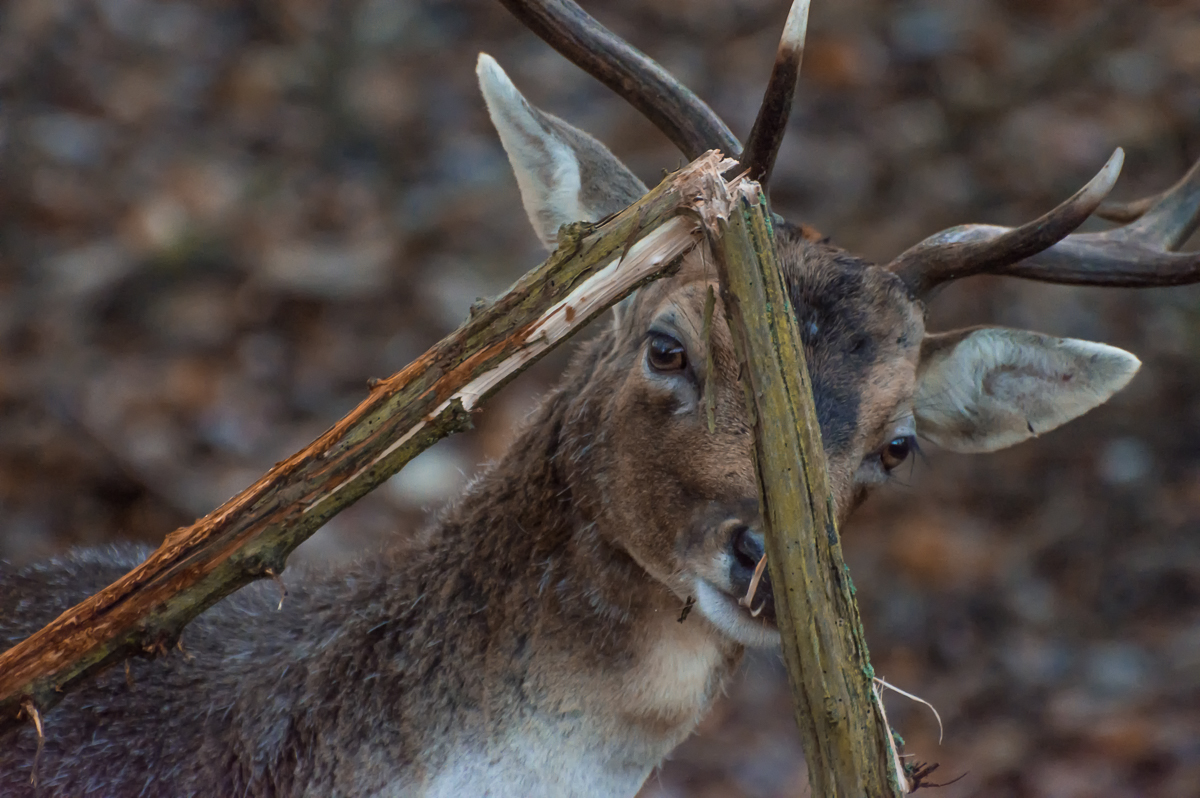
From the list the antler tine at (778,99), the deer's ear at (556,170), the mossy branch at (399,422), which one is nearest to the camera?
the mossy branch at (399,422)

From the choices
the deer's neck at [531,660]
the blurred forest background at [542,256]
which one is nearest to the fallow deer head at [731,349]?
the deer's neck at [531,660]

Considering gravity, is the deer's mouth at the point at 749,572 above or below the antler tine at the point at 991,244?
below

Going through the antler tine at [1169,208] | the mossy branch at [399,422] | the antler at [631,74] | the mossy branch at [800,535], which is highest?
the antler at [631,74]

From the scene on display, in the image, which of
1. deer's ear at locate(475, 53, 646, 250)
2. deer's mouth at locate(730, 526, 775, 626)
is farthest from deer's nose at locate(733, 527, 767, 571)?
deer's ear at locate(475, 53, 646, 250)

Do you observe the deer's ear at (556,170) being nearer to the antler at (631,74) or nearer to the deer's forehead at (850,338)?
the antler at (631,74)

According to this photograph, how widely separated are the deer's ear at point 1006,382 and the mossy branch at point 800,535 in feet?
4.41

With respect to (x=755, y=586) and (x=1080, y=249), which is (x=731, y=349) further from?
(x=1080, y=249)

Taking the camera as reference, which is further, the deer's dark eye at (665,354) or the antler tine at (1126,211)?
the antler tine at (1126,211)

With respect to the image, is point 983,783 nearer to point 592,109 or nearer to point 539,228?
point 539,228

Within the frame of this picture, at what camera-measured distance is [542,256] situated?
6934 mm

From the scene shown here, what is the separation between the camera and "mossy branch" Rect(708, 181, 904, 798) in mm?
2070

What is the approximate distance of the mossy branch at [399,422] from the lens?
2.22 metres

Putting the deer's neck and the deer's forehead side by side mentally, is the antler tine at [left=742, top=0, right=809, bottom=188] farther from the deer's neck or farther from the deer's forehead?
the deer's neck

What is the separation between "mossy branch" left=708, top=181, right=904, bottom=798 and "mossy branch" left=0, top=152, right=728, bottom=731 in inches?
4.8
